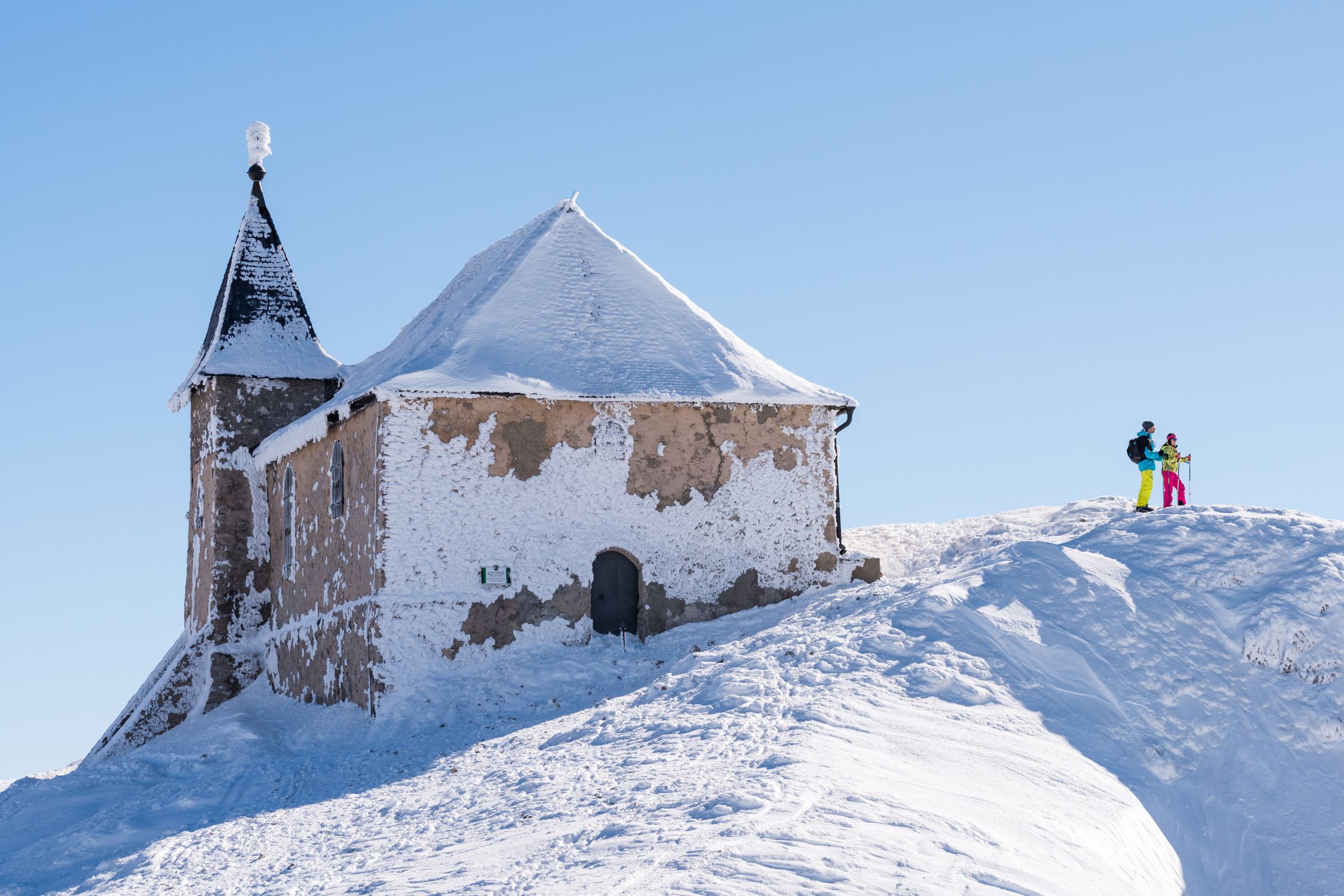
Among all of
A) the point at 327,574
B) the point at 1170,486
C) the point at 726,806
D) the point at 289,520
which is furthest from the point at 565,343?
the point at 726,806

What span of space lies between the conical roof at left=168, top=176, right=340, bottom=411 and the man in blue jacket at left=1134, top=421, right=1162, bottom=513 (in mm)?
14116

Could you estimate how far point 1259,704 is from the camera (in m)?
15.2

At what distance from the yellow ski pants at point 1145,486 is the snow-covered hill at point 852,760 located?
0.54 metres

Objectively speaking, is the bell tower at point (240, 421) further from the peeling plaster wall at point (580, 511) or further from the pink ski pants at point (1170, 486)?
the pink ski pants at point (1170, 486)

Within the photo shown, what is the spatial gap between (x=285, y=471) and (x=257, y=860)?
36.8ft

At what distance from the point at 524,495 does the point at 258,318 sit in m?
8.95

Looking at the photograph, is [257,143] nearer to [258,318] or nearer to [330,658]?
[258,318]

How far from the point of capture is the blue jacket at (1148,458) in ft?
60.3

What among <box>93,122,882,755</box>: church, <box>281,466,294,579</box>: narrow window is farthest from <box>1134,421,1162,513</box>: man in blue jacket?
<box>281,466,294,579</box>: narrow window

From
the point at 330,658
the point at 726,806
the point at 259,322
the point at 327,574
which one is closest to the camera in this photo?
the point at 726,806

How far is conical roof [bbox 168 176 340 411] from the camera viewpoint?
Answer: 24.8 meters

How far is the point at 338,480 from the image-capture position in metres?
20.9

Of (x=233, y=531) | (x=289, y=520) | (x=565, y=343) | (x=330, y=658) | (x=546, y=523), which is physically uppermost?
(x=565, y=343)

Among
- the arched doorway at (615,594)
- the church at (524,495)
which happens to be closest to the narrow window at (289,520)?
the church at (524,495)
